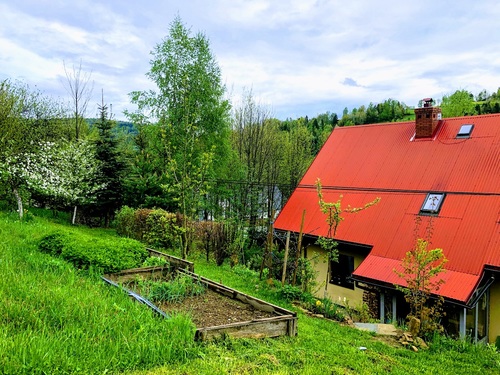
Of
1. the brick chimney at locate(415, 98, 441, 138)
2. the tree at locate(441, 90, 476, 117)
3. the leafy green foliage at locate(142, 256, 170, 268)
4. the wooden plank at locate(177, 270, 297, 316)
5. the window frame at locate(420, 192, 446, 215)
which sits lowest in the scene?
the wooden plank at locate(177, 270, 297, 316)

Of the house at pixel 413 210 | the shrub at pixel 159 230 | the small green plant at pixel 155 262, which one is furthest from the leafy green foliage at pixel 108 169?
the small green plant at pixel 155 262

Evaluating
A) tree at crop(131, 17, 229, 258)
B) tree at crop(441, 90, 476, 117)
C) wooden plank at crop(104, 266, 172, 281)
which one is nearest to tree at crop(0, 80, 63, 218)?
tree at crop(131, 17, 229, 258)

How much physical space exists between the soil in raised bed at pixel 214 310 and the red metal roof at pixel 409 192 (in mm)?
5709

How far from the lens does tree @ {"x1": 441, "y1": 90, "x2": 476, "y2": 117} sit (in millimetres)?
35438

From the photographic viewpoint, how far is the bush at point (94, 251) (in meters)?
6.80

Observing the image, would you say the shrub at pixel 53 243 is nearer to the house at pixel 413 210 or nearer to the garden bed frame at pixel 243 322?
the garden bed frame at pixel 243 322

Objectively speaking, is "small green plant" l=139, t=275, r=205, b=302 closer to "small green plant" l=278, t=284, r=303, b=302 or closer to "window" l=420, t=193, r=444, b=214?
"small green plant" l=278, t=284, r=303, b=302

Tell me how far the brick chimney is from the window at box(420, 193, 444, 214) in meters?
3.52

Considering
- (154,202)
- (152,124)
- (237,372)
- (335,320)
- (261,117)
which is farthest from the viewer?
(261,117)

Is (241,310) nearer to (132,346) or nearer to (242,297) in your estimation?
(242,297)

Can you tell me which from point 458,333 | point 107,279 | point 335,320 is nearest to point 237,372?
point 107,279

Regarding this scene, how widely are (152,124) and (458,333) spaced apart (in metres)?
17.2

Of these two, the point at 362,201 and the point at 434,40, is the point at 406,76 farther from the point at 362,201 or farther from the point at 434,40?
the point at 362,201

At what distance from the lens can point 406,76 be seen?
70.0 ft
